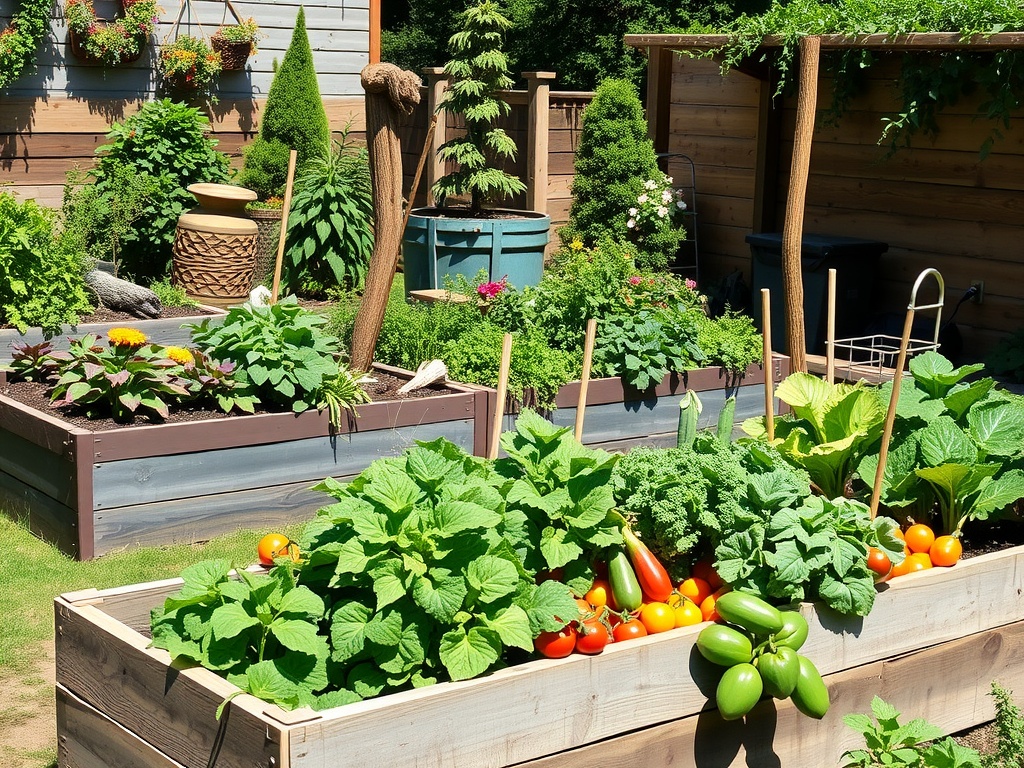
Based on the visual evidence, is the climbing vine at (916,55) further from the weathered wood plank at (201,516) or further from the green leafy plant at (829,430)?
the weathered wood plank at (201,516)

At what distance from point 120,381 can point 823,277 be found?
17.0ft

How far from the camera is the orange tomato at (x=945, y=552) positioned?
11.3 ft

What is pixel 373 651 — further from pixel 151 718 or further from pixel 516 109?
pixel 516 109

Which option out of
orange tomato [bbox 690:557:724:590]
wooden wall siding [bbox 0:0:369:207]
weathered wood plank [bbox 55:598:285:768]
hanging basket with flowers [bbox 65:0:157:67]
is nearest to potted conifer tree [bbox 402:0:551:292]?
wooden wall siding [bbox 0:0:369:207]

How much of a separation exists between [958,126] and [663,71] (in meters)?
2.87

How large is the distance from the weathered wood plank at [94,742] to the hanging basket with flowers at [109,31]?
7.92m

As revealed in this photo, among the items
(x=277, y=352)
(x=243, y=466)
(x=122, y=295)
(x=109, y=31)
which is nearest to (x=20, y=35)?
(x=109, y=31)

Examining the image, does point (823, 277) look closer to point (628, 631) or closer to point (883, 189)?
point (883, 189)

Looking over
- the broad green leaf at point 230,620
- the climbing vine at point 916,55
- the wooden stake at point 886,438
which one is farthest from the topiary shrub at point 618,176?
the broad green leaf at point 230,620

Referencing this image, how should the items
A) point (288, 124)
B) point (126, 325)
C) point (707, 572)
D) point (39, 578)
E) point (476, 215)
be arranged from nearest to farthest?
point (707, 572), point (39, 578), point (126, 325), point (476, 215), point (288, 124)

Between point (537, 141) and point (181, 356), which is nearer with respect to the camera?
point (181, 356)

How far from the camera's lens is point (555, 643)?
269cm

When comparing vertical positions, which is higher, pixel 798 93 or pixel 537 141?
pixel 798 93

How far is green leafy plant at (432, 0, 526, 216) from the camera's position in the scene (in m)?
8.91
